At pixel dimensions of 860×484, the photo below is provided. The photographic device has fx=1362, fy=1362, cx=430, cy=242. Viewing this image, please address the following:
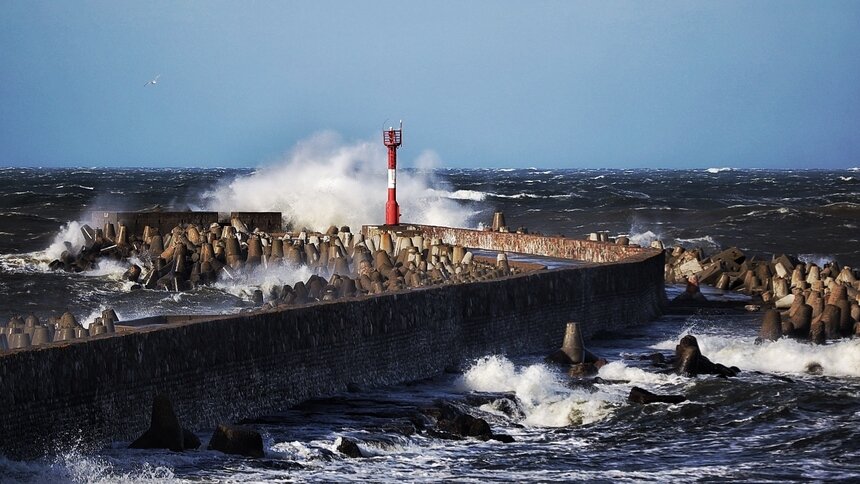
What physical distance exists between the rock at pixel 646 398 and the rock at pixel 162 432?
5160mm

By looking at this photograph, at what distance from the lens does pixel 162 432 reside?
1036cm

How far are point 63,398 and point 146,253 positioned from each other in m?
21.1

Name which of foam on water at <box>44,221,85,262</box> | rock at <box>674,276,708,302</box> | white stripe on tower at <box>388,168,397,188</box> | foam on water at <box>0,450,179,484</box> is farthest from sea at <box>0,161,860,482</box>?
foam on water at <box>44,221,85,262</box>

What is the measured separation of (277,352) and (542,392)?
2958 millimetres

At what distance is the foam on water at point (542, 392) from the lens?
43.0 feet

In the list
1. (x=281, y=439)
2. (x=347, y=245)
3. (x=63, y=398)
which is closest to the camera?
(x=63, y=398)

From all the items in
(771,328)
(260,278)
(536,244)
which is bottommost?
(260,278)

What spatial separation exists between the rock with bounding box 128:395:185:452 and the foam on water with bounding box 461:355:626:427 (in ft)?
12.7

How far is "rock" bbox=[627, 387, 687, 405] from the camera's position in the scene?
13.7 metres

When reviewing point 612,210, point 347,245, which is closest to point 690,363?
point 347,245

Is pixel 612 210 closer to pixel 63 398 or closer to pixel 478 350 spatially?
pixel 478 350

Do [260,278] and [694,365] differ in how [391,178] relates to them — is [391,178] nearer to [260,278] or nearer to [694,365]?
[260,278]

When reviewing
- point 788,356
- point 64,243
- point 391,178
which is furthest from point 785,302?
point 64,243

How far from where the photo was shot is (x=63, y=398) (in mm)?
10039
